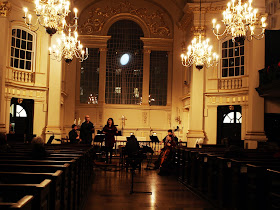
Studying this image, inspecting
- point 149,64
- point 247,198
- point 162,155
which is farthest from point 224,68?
point 247,198

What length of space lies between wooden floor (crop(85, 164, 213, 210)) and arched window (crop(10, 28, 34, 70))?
27.8 ft

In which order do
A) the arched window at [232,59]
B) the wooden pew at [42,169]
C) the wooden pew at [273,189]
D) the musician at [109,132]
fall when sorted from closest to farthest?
the wooden pew at [42,169] → the wooden pew at [273,189] → the musician at [109,132] → the arched window at [232,59]

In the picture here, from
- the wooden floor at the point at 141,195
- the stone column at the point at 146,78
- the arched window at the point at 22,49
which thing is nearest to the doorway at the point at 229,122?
the stone column at the point at 146,78

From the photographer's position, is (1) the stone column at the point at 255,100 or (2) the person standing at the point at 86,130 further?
(1) the stone column at the point at 255,100

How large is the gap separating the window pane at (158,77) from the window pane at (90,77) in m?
3.44

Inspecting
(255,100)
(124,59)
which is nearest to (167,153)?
(255,100)

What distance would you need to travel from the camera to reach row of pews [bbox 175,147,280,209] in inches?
191

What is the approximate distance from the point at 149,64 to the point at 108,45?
2.86 m

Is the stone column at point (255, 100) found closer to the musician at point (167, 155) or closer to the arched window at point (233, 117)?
the arched window at point (233, 117)

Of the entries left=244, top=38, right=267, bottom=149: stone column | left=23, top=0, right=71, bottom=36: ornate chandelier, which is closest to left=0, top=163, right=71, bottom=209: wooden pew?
left=23, top=0, right=71, bottom=36: ornate chandelier

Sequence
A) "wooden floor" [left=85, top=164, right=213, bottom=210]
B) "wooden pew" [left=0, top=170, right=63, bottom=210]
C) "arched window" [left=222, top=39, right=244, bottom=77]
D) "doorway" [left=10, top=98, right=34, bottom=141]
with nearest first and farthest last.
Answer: "wooden pew" [left=0, top=170, right=63, bottom=210], "wooden floor" [left=85, top=164, right=213, bottom=210], "doorway" [left=10, top=98, right=34, bottom=141], "arched window" [left=222, top=39, right=244, bottom=77]

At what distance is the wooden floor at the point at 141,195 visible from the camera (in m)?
6.79

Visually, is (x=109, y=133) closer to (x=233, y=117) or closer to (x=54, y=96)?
(x=54, y=96)

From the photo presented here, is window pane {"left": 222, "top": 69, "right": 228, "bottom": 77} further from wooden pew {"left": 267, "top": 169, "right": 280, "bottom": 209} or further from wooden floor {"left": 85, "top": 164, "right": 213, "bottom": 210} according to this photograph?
wooden pew {"left": 267, "top": 169, "right": 280, "bottom": 209}
